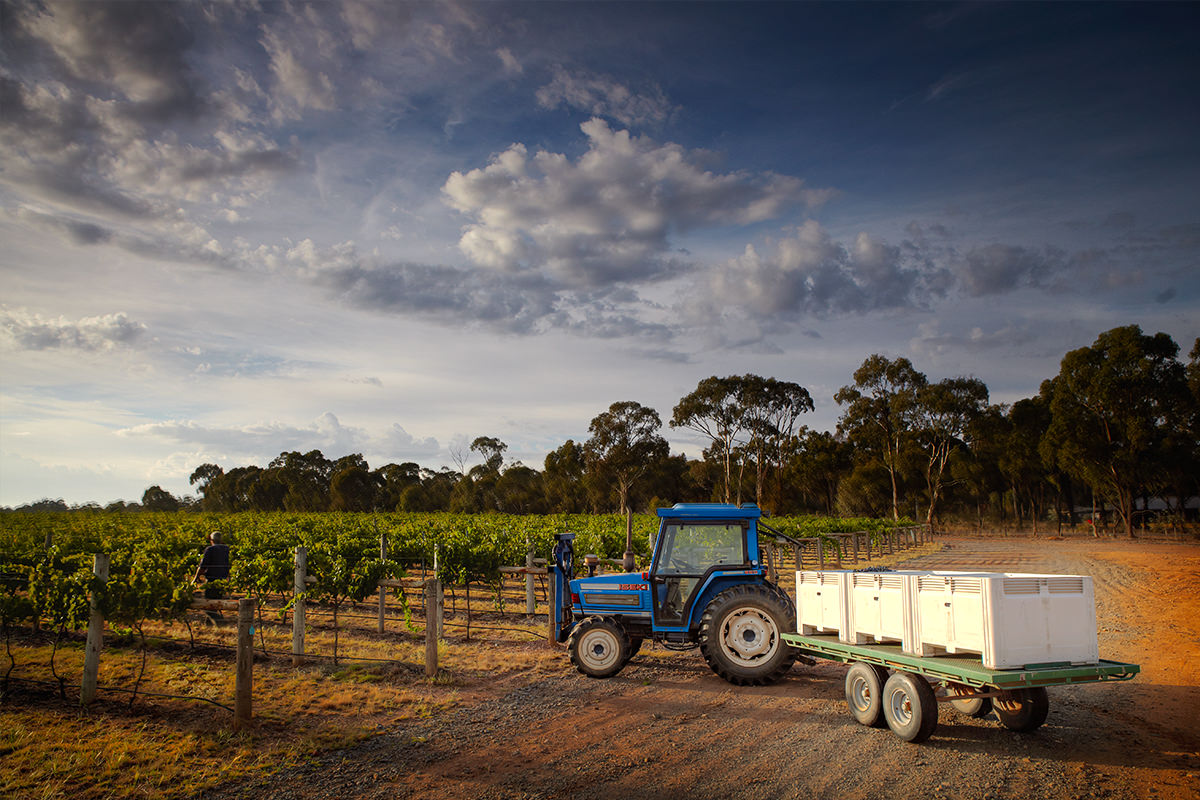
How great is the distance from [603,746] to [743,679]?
108 inches

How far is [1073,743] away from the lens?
685 cm

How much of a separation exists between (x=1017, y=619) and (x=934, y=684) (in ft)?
6.39

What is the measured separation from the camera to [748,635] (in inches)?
363

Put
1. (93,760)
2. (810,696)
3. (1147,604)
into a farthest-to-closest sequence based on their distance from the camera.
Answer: (1147,604) → (810,696) → (93,760)

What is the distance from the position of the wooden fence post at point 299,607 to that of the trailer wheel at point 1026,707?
32.9 ft

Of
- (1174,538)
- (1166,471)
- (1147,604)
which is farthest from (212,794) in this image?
(1166,471)

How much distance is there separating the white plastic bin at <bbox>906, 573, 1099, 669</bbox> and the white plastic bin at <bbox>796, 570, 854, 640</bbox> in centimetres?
130

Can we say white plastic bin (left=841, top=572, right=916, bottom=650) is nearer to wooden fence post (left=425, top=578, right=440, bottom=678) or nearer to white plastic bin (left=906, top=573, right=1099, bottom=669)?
white plastic bin (left=906, top=573, right=1099, bottom=669)

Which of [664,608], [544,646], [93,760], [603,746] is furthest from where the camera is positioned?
[544,646]

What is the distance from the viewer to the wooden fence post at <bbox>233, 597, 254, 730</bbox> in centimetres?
761

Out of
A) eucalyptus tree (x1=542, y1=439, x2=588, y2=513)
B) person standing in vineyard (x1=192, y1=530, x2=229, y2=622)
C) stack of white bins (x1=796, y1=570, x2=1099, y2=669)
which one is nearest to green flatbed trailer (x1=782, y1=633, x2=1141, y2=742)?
stack of white bins (x1=796, y1=570, x2=1099, y2=669)

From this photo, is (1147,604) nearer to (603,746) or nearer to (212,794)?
(603,746)

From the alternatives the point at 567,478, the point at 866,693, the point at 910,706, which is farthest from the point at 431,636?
the point at 567,478

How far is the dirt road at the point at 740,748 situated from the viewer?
5.88m
